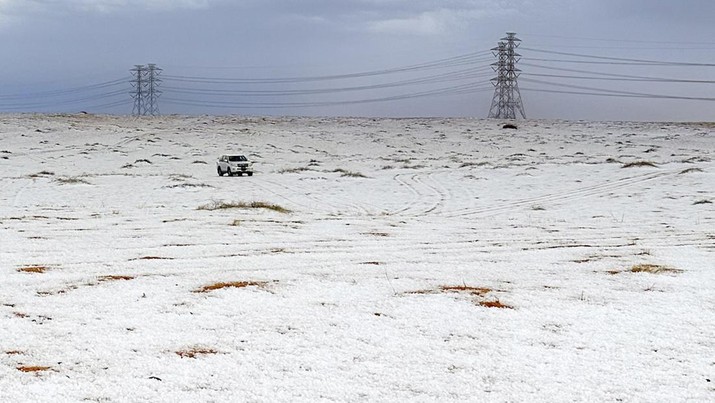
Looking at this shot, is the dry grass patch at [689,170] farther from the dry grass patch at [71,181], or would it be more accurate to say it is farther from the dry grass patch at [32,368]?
the dry grass patch at [32,368]

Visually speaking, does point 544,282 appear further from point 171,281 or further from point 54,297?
point 54,297

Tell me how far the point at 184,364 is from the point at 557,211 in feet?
57.2

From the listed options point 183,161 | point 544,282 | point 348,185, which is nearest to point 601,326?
point 544,282

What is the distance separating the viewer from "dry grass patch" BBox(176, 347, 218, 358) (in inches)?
226

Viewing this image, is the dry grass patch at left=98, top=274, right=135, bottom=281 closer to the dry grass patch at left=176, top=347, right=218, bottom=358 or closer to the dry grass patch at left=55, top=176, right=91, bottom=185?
the dry grass patch at left=176, top=347, right=218, bottom=358

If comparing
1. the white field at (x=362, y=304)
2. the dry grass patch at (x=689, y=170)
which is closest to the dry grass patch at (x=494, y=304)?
the white field at (x=362, y=304)

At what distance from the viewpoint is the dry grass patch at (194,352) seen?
573 centimetres

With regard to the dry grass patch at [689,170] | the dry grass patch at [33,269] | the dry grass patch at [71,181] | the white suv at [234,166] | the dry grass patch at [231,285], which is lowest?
the dry grass patch at [71,181]

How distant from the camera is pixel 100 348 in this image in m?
5.87

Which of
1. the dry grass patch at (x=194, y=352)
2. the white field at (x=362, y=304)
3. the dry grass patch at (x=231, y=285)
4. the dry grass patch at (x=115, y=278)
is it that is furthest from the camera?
the dry grass patch at (x=115, y=278)

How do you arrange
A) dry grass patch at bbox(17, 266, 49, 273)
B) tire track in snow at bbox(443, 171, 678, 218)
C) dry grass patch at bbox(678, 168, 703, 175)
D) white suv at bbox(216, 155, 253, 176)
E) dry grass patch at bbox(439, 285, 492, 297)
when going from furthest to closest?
1. white suv at bbox(216, 155, 253, 176)
2. dry grass patch at bbox(678, 168, 703, 175)
3. tire track in snow at bbox(443, 171, 678, 218)
4. dry grass patch at bbox(17, 266, 49, 273)
5. dry grass patch at bbox(439, 285, 492, 297)

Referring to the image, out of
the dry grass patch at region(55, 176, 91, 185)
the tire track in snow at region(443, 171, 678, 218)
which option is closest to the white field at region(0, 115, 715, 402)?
the tire track in snow at region(443, 171, 678, 218)

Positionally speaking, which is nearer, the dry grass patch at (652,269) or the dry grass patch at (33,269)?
the dry grass patch at (33,269)

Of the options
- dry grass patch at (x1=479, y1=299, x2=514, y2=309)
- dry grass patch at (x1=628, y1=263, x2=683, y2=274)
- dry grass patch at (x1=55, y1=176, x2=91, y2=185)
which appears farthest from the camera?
dry grass patch at (x1=55, y1=176, x2=91, y2=185)
